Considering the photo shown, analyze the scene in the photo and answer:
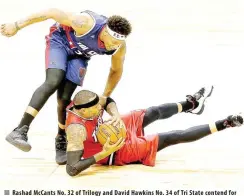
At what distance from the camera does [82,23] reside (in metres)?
3.85

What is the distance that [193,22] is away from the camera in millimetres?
7777

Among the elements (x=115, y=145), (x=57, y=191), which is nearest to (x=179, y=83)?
(x=115, y=145)

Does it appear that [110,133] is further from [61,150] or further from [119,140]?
[61,150]

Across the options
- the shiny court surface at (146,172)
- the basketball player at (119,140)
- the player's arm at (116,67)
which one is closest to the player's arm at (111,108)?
the basketball player at (119,140)

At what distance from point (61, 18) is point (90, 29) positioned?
0.24 meters

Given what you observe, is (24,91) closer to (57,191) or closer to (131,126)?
(131,126)

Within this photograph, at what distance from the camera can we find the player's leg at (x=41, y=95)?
11.8 ft

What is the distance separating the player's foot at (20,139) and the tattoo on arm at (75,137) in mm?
309

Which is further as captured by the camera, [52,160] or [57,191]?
[52,160]

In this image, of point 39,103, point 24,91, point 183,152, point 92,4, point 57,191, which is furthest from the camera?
point 92,4

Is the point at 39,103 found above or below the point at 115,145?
above

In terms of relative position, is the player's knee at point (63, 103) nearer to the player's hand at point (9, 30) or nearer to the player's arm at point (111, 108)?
the player's arm at point (111, 108)

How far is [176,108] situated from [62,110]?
1.02 meters

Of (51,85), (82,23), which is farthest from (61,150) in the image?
(82,23)
